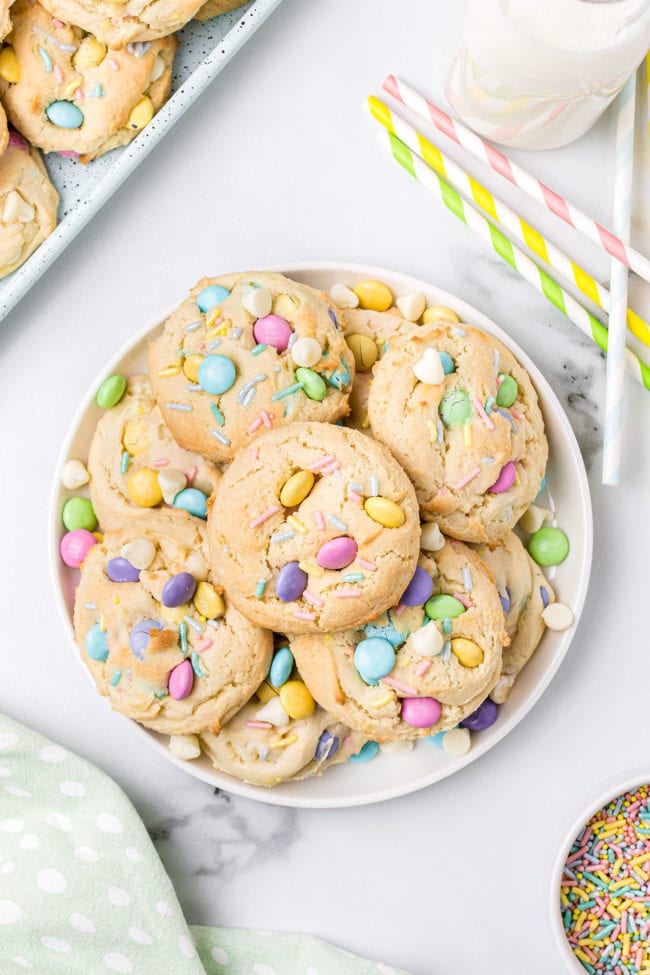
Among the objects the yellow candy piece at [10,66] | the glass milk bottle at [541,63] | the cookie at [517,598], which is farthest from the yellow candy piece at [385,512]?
the yellow candy piece at [10,66]

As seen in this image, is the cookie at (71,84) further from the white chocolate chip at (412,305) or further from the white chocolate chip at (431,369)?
the white chocolate chip at (431,369)

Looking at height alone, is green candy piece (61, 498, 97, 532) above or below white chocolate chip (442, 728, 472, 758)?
above

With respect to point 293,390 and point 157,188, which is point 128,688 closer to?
point 293,390

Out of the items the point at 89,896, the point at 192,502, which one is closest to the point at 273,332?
the point at 192,502

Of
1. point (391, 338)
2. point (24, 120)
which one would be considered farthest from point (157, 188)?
point (391, 338)

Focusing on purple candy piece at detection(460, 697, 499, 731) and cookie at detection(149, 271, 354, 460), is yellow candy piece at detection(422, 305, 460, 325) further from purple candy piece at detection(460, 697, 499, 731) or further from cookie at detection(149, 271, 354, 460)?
purple candy piece at detection(460, 697, 499, 731)

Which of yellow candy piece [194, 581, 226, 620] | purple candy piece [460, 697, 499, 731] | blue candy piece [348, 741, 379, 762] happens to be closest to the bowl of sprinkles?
purple candy piece [460, 697, 499, 731]

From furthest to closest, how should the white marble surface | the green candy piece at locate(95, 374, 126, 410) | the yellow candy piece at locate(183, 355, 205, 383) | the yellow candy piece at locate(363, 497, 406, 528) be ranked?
1. the white marble surface
2. the green candy piece at locate(95, 374, 126, 410)
3. the yellow candy piece at locate(183, 355, 205, 383)
4. the yellow candy piece at locate(363, 497, 406, 528)
